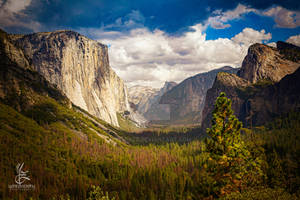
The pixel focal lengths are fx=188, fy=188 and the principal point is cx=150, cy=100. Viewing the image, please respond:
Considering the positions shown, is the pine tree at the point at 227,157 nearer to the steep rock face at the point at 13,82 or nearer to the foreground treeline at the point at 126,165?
the foreground treeline at the point at 126,165

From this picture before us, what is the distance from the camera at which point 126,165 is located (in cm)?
14562

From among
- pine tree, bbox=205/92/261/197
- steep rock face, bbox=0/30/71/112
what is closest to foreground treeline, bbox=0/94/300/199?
pine tree, bbox=205/92/261/197

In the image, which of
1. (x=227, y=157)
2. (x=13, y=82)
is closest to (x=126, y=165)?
(x=227, y=157)

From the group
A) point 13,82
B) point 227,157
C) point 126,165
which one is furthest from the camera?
point 13,82

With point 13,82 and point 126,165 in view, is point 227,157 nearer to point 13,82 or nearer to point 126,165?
point 126,165

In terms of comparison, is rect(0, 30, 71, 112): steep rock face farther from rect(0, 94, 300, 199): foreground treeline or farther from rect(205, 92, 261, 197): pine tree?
rect(205, 92, 261, 197): pine tree

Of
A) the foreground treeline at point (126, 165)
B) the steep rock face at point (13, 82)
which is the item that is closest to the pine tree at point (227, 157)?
the foreground treeline at point (126, 165)

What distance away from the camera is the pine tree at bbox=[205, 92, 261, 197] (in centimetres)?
2711

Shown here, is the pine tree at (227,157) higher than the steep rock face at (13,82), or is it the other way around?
the steep rock face at (13,82)

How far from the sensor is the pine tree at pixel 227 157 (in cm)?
2711

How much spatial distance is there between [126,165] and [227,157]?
129 meters

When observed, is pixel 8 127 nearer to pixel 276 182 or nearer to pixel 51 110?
pixel 51 110

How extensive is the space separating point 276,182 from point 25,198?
97674 mm

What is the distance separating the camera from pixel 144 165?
149m
